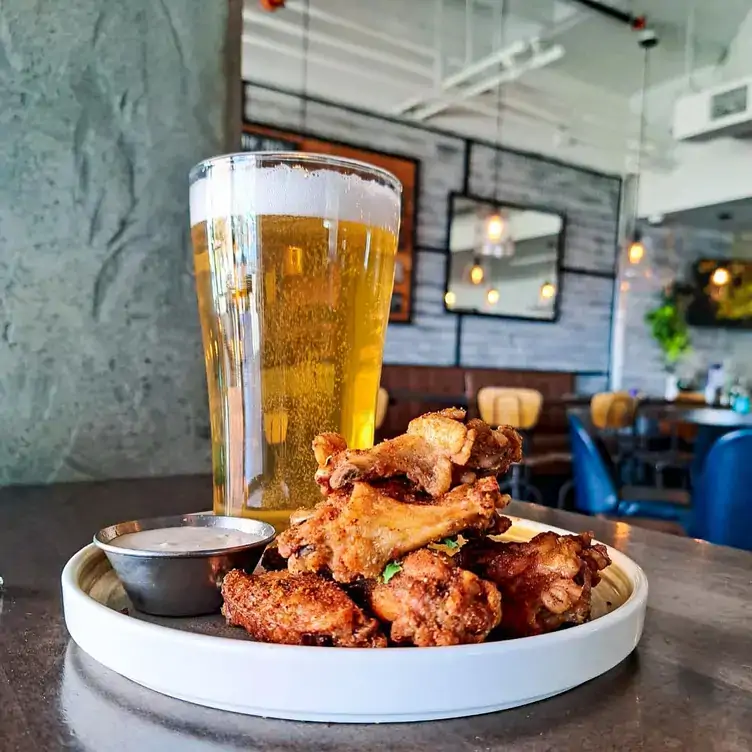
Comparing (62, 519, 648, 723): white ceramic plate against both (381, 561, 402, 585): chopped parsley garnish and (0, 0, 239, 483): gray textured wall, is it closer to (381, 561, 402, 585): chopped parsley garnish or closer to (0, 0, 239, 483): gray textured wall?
(381, 561, 402, 585): chopped parsley garnish

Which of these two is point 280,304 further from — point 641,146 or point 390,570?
point 641,146

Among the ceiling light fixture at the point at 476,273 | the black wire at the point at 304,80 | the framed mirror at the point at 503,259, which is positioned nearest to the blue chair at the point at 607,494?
the framed mirror at the point at 503,259

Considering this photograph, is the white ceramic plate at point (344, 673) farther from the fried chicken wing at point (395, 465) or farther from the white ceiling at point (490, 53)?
the white ceiling at point (490, 53)

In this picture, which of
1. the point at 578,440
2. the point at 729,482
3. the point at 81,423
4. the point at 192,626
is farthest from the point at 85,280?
the point at 578,440

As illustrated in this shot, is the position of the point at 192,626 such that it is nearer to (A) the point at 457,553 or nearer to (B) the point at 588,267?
(A) the point at 457,553

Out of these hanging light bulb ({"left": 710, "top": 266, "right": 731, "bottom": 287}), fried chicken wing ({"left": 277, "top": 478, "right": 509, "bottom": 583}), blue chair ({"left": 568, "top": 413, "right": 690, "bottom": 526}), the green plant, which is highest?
hanging light bulb ({"left": 710, "top": 266, "right": 731, "bottom": 287})

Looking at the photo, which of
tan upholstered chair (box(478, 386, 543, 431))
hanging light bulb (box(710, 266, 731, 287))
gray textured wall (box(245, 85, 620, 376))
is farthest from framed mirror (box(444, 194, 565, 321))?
hanging light bulb (box(710, 266, 731, 287))

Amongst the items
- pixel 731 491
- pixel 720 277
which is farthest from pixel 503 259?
pixel 731 491
